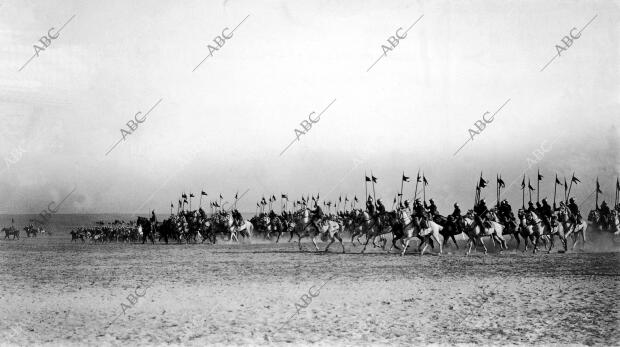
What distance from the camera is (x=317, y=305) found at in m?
10.9

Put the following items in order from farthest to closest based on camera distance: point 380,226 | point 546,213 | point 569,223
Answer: point 569,223
point 380,226
point 546,213

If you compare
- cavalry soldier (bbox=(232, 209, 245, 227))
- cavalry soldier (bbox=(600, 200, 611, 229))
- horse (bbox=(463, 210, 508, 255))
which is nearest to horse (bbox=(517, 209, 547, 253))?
horse (bbox=(463, 210, 508, 255))

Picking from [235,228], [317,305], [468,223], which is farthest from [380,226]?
[235,228]

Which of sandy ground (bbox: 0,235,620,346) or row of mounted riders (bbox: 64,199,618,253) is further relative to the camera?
row of mounted riders (bbox: 64,199,618,253)

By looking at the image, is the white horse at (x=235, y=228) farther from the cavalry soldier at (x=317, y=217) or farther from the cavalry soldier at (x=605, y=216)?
the cavalry soldier at (x=605, y=216)

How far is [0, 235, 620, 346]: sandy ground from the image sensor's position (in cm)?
855

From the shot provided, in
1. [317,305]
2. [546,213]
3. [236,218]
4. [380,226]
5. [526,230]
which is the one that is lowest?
[317,305]

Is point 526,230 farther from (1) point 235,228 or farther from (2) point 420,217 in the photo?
(1) point 235,228

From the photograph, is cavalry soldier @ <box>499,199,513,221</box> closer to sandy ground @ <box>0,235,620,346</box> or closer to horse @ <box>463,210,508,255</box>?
horse @ <box>463,210,508,255</box>

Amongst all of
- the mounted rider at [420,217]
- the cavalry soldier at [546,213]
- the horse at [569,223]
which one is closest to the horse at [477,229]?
the cavalry soldier at [546,213]

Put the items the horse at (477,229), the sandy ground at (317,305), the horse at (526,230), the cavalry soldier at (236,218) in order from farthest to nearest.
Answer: the cavalry soldier at (236,218) → the horse at (526,230) → the horse at (477,229) → the sandy ground at (317,305)

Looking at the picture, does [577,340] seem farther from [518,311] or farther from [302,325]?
[302,325]

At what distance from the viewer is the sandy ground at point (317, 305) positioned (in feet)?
28.0

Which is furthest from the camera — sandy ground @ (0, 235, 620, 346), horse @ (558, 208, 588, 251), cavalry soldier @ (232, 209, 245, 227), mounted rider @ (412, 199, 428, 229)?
cavalry soldier @ (232, 209, 245, 227)
